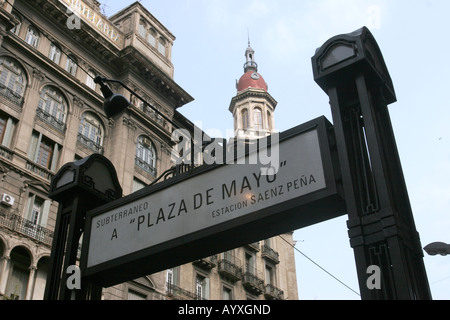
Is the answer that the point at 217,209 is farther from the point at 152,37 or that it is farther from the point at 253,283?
the point at 253,283

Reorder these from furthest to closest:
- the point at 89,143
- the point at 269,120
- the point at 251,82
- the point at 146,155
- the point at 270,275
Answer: the point at 251,82, the point at 269,120, the point at 270,275, the point at 146,155, the point at 89,143

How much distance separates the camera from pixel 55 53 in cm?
2805

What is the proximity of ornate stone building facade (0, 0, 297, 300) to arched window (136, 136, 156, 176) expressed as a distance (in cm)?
6

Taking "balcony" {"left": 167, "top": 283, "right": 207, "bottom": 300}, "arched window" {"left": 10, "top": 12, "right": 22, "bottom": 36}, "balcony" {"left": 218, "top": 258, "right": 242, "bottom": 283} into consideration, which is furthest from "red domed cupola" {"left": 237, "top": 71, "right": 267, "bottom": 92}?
"arched window" {"left": 10, "top": 12, "right": 22, "bottom": 36}

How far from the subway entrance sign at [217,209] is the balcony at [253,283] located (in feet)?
108

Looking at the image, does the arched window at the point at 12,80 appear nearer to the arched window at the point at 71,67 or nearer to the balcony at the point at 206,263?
the arched window at the point at 71,67

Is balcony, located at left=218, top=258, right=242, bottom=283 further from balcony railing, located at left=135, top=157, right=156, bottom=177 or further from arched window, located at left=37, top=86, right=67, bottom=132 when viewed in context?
arched window, located at left=37, top=86, right=67, bottom=132

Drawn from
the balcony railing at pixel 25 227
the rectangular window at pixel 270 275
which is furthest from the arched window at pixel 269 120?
the balcony railing at pixel 25 227

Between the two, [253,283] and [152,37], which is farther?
[253,283]

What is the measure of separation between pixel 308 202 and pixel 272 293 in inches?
1473

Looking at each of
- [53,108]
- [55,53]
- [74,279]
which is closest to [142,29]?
[55,53]

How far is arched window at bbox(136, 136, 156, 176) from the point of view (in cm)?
3093

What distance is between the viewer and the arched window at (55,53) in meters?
27.7

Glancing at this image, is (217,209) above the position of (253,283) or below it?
below
